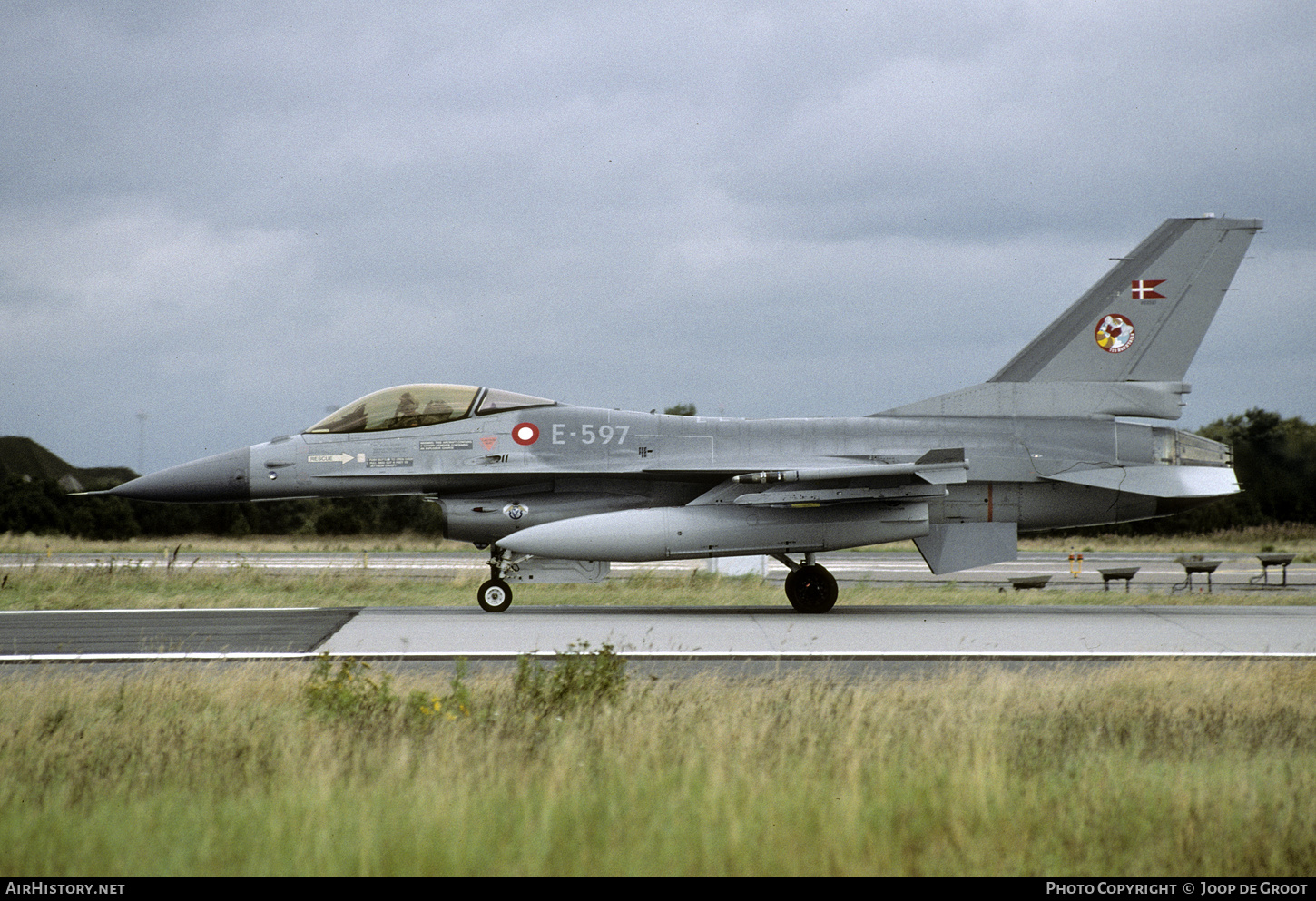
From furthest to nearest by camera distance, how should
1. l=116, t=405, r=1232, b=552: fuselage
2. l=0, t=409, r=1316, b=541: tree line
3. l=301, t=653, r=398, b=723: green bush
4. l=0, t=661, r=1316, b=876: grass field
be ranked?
l=0, t=409, r=1316, b=541: tree line, l=116, t=405, r=1232, b=552: fuselage, l=301, t=653, r=398, b=723: green bush, l=0, t=661, r=1316, b=876: grass field

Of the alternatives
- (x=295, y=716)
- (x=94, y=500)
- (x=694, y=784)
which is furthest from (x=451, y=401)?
(x=94, y=500)

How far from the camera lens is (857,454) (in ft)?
49.8

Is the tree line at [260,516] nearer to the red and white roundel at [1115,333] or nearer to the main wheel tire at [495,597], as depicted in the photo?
the red and white roundel at [1115,333]

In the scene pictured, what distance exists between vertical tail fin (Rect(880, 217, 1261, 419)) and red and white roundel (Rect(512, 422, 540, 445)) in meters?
5.99

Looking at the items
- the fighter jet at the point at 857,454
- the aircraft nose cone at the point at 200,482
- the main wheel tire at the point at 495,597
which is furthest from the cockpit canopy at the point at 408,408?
the main wheel tire at the point at 495,597

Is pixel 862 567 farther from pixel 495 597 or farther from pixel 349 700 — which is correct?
pixel 349 700

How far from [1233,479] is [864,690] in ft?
32.6

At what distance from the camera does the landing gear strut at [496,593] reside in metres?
15.0

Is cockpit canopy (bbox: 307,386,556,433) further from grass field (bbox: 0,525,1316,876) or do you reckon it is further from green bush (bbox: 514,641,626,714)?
green bush (bbox: 514,641,626,714)

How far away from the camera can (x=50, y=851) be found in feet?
15.0

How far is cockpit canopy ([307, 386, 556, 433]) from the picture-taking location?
15.2 metres

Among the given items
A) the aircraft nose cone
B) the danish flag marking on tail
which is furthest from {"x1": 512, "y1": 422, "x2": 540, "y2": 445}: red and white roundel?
the danish flag marking on tail

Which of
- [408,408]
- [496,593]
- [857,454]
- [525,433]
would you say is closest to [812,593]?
[857,454]

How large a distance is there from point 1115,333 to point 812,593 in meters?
5.66
